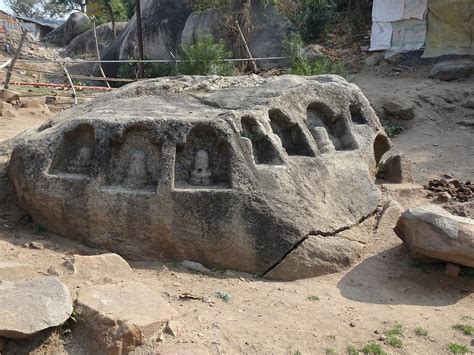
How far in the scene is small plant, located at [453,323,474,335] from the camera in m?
3.71

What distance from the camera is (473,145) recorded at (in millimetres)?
8750

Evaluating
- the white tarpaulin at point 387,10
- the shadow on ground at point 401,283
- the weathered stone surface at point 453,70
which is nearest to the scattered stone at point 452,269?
the shadow on ground at point 401,283

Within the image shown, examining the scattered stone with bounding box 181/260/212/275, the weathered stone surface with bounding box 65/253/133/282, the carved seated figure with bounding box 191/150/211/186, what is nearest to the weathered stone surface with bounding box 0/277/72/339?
the weathered stone surface with bounding box 65/253/133/282

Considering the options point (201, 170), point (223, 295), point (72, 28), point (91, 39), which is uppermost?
point (72, 28)

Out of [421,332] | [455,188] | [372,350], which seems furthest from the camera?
[455,188]

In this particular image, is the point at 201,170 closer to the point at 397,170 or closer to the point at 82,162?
the point at 82,162

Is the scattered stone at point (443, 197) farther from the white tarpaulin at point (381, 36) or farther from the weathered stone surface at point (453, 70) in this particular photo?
the white tarpaulin at point (381, 36)

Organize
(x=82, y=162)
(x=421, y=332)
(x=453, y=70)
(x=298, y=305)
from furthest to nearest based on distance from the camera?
(x=453, y=70)
(x=82, y=162)
(x=298, y=305)
(x=421, y=332)

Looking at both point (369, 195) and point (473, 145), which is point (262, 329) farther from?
point (473, 145)

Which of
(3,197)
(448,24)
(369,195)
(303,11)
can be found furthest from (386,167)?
(303,11)

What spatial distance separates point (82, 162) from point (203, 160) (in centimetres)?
109

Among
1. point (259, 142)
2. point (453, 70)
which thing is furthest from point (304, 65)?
point (259, 142)

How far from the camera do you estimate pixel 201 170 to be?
14.4ft

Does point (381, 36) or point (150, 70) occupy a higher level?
point (381, 36)
